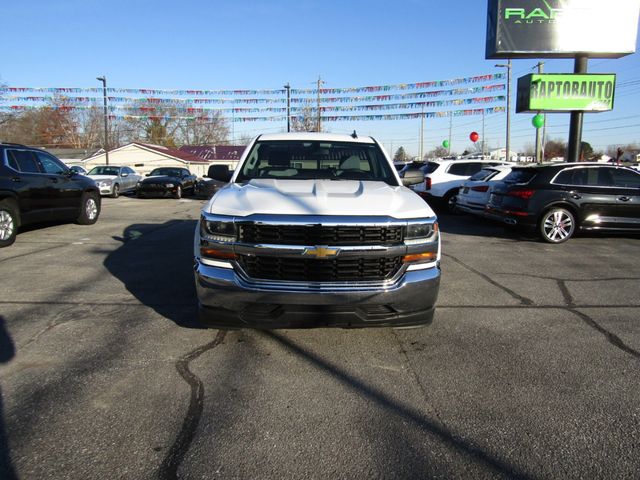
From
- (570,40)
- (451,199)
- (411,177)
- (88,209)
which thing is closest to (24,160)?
(88,209)

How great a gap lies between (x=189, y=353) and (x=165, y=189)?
58.3ft

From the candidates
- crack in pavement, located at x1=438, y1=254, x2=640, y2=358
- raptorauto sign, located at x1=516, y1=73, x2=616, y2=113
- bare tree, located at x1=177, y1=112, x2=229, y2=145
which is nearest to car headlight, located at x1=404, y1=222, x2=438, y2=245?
crack in pavement, located at x1=438, y1=254, x2=640, y2=358

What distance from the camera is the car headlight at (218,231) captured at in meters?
3.47

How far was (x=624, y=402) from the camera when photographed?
9.97 feet

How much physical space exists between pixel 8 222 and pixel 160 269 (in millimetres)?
3596

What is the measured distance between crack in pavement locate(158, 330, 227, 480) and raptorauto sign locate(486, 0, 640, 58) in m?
16.6

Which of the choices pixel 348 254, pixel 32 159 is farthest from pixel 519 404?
pixel 32 159

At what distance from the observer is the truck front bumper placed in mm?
3330

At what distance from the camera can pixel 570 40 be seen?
15.7 meters

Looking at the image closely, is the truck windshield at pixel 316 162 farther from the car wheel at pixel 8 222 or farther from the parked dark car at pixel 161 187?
the parked dark car at pixel 161 187

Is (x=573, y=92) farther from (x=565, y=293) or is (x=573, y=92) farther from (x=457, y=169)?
(x=565, y=293)

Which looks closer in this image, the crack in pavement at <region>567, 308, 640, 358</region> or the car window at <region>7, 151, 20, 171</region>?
the crack in pavement at <region>567, 308, 640, 358</region>

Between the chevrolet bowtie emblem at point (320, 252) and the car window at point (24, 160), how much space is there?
768 centimetres

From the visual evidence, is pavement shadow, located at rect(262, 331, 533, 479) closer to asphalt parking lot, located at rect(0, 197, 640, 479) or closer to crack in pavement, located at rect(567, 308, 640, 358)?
asphalt parking lot, located at rect(0, 197, 640, 479)
